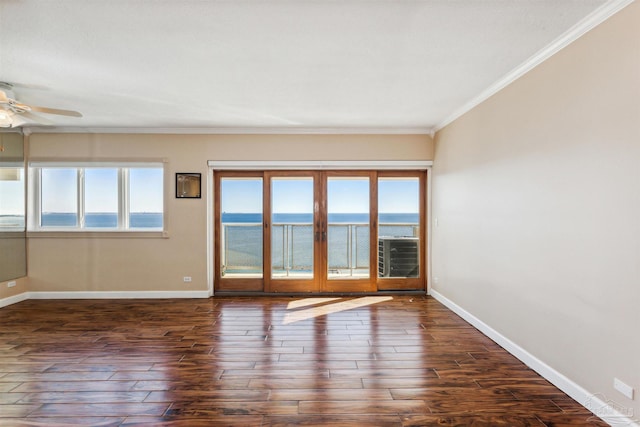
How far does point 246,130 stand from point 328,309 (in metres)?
3.02

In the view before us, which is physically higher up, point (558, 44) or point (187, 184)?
point (558, 44)

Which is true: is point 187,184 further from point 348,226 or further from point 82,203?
point 348,226

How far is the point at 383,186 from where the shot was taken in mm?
6008

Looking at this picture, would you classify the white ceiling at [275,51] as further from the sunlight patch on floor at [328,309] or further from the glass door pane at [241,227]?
the sunlight patch on floor at [328,309]

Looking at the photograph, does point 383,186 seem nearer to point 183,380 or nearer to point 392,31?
point 392,31

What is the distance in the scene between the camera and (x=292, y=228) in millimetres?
5977

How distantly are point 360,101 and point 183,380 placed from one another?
3394 mm

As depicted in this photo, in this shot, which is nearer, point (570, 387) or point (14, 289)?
point (570, 387)

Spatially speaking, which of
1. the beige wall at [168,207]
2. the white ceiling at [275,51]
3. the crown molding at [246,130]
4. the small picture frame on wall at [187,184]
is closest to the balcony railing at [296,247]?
the beige wall at [168,207]

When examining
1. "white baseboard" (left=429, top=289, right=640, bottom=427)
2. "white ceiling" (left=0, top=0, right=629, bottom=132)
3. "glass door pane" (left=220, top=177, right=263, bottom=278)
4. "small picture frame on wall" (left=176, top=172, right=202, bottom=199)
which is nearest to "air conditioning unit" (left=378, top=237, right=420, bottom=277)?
"white baseboard" (left=429, top=289, right=640, bottom=427)

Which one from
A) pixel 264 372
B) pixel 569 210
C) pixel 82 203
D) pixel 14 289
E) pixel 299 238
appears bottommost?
pixel 264 372

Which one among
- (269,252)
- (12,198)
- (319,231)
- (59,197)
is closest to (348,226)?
(319,231)

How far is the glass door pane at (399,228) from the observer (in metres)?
6.02

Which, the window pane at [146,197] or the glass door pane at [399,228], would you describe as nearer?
the window pane at [146,197]
